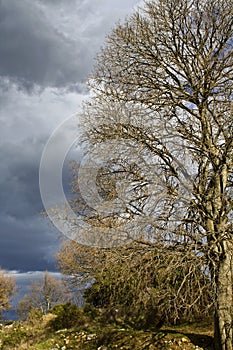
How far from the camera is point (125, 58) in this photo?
9523 millimetres

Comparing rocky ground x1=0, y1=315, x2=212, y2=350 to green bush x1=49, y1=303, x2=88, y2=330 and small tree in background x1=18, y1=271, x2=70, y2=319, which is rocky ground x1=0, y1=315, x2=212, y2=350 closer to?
green bush x1=49, y1=303, x2=88, y2=330

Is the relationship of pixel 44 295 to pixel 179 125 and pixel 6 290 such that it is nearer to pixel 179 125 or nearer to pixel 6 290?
pixel 6 290

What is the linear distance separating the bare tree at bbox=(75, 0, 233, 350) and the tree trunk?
0.06ft

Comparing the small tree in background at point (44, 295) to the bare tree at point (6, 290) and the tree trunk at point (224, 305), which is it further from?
the tree trunk at point (224, 305)

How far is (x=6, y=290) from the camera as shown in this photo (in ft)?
113

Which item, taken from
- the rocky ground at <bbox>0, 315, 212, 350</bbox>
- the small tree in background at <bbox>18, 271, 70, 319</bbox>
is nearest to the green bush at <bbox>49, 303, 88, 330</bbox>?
the rocky ground at <bbox>0, 315, 212, 350</bbox>

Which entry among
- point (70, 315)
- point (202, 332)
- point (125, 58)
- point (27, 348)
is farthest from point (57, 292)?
point (125, 58)

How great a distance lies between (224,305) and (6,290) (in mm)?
29955

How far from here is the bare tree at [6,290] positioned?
33328mm

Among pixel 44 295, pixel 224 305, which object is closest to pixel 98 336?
pixel 224 305

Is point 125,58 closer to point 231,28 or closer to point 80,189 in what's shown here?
point 231,28

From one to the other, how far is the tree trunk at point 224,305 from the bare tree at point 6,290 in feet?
93.5

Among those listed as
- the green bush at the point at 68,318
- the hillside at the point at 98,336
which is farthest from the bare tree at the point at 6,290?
the green bush at the point at 68,318

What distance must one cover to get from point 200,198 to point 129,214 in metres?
1.59
